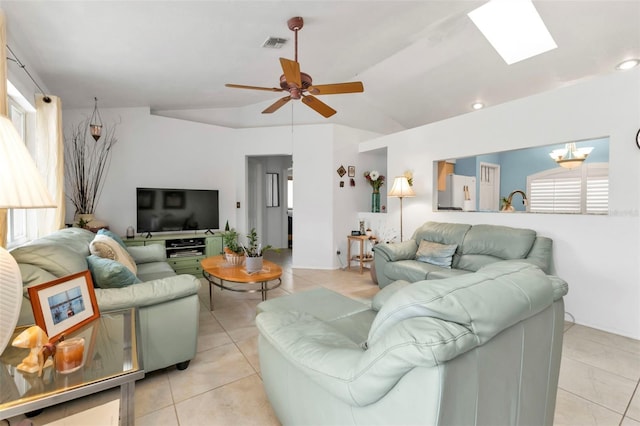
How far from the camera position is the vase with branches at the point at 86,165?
13.6 feet

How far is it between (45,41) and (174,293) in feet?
8.77

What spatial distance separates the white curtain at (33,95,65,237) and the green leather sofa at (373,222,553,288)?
373cm

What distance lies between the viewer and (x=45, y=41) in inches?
102

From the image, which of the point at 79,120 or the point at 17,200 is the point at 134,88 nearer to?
the point at 79,120

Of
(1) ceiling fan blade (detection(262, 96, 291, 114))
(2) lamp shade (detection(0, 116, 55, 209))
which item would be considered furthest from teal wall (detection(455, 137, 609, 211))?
(2) lamp shade (detection(0, 116, 55, 209))

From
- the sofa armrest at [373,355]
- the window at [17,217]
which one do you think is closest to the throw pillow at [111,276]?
the sofa armrest at [373,355]

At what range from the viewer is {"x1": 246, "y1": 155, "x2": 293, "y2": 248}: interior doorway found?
663cm

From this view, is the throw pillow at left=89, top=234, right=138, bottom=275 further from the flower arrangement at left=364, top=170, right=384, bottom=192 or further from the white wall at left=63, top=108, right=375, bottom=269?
the flower arrangement at left=364, top=170, right=384, bottom=192

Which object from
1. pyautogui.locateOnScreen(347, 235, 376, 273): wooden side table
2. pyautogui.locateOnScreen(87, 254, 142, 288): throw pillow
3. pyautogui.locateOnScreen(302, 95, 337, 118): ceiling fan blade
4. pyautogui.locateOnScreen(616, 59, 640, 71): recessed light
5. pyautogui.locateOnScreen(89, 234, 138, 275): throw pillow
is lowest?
pyautogui.locateOnScreen(347, 235, 376, 273): wooden side table

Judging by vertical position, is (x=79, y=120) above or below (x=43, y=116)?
above

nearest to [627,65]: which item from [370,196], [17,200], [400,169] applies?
[400,169]

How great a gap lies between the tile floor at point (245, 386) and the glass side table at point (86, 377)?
550 mm

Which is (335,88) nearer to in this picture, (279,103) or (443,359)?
(279,103)

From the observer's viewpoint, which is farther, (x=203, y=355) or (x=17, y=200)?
(x=203, y=355)
